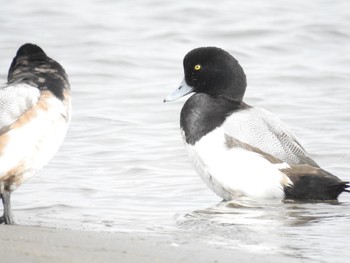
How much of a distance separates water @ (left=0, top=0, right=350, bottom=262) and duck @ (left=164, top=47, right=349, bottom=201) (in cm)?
12

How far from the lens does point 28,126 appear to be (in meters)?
5.86

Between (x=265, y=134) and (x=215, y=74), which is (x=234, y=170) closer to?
(x=265, y=134)

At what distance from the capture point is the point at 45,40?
46.9 ft

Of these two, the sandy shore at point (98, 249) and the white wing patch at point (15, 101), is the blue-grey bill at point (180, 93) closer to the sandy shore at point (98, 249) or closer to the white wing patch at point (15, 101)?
the white wing patch at point (15, 101)

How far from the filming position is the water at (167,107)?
6512 mm

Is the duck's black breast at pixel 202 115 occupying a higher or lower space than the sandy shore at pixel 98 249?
lower

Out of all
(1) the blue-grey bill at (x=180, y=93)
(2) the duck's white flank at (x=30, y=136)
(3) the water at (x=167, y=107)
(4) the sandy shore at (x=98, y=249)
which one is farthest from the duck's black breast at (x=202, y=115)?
(4) the sandy shore at (x=98, y=249)

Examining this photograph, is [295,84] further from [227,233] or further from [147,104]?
[227,233]

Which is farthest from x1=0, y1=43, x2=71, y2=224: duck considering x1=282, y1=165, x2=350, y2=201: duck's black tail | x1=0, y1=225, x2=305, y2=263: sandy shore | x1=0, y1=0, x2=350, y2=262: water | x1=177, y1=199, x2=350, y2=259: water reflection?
x1=282, y1=165, x2=350, y2=201: duck's black tail

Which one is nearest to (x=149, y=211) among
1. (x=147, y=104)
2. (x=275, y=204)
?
(x=275, y=204)

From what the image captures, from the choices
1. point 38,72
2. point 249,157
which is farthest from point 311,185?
point 38,72

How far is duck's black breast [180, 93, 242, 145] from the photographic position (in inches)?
283

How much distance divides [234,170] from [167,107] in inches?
168

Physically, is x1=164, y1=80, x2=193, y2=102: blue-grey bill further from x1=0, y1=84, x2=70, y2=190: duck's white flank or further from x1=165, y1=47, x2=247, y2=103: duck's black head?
x1=0, y1=84, x2=70, y2=190: duck's white flank
